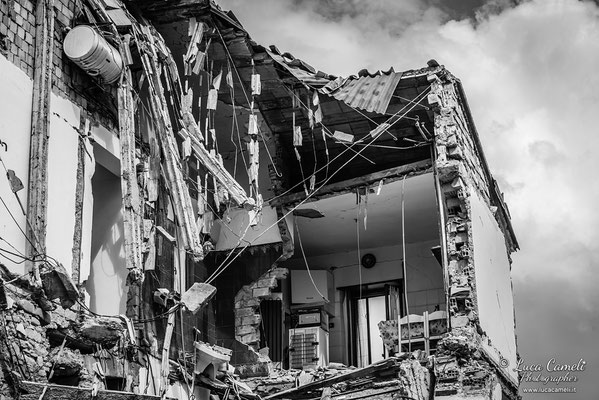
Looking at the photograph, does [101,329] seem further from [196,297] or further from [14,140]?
[14,140]

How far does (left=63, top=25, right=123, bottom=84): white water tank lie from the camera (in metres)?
12.5

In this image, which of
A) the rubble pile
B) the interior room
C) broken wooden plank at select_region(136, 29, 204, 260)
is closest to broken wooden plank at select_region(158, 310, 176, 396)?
broken wooden plank at select_region(136, 29, 204, 260)

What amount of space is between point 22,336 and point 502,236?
13.0 m

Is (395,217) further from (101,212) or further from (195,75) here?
(101,212)

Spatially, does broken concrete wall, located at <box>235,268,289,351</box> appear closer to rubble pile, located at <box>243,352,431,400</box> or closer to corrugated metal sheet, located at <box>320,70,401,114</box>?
rubble pile, located at <box>243,352,431,400</box>

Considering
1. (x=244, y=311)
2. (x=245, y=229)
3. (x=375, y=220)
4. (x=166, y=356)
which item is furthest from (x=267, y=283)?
(x=166, y=356)

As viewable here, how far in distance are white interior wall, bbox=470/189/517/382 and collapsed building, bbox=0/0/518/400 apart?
103 millimetres

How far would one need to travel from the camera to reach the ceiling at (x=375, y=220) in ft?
59.0

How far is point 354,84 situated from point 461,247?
373cm

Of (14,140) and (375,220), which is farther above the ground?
(375,220)

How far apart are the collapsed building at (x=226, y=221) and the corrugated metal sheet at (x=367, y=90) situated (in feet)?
0.14

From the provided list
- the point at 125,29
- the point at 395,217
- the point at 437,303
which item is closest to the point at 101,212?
the point at 125,29

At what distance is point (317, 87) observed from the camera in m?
16.6

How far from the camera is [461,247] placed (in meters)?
16.4
